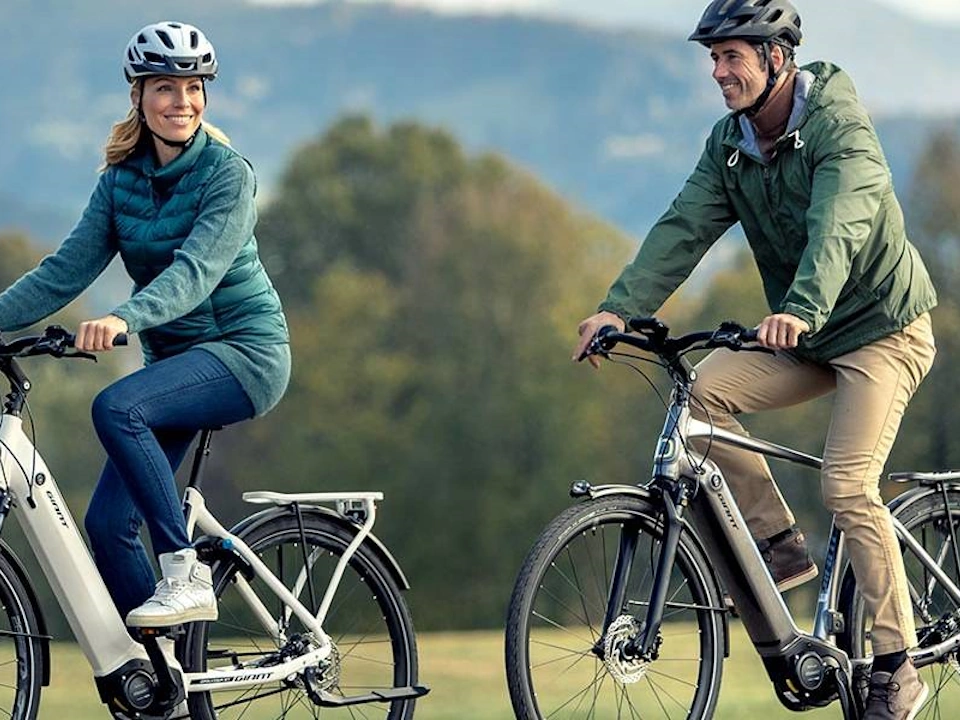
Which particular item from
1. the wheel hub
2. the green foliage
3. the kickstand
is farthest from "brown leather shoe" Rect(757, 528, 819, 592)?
the green foliage

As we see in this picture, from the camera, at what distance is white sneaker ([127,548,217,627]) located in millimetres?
5234

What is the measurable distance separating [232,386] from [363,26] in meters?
133

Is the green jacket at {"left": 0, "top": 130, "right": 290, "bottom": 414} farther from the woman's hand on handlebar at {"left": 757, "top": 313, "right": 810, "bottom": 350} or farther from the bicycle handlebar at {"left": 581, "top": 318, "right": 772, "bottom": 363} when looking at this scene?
the woman's hand on handlebar at {"left": 757, "top": 313, "right": 810, "bottom": 350}

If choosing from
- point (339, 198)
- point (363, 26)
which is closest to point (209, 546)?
point (339, 198)

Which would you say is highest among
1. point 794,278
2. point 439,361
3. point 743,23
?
point 743,23

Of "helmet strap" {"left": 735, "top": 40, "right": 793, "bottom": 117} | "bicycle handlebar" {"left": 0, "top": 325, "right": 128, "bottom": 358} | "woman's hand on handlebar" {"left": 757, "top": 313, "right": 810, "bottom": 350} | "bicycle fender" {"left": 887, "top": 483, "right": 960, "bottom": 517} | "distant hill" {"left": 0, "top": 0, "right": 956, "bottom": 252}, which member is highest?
"distant hill" {"left": 0, "top": 0, "right": 956, "bottom": 252}

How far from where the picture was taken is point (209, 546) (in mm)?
5477

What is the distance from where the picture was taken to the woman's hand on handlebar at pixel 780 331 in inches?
202

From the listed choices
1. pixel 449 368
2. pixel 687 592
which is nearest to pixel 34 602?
pixel 687 592

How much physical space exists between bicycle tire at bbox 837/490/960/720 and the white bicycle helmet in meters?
2.42

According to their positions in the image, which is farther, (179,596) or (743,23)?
(743,23)

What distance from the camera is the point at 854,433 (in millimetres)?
5633

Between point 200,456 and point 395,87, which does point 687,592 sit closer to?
point 200,456

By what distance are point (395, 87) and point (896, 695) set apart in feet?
400
